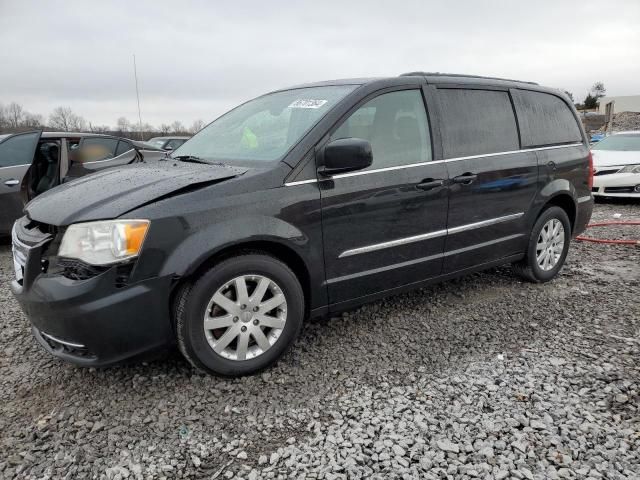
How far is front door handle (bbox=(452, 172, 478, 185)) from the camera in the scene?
3.48 meters

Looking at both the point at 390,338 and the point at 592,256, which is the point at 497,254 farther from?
the point at 592,256

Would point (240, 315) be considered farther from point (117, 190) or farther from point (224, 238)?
point (117, 190)

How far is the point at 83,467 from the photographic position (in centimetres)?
209

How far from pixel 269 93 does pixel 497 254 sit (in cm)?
230

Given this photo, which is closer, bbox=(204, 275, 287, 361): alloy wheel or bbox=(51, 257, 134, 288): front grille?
bbox=(51, 257, 134, 288): front grille

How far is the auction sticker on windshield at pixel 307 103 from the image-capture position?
10.5 feet

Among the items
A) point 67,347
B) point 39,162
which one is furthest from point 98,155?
point 67,347

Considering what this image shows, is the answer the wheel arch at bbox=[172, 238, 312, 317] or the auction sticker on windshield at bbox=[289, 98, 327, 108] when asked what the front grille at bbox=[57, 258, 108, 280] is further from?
Answer: the auction sticker on windshield at bbox=[289, 98, 327, 108]

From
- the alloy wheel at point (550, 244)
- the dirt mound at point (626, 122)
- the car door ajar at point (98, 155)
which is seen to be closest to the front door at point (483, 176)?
the alloy wheel at point (550, 244)

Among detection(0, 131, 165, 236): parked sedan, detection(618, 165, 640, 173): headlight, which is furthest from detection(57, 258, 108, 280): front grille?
detection(618, 165, 640, 173): headlight

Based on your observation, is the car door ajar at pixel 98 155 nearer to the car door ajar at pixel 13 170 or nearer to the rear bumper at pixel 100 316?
A: the car door ajar at pixel 13 170

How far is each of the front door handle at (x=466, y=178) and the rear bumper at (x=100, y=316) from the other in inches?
84.5

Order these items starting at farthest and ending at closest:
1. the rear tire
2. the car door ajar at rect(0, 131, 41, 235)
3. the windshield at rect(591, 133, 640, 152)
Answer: the windshield at rect(591, 133, 640, 152) → the car door ajar at rect(0, 131, 41, 235) → the rear tire

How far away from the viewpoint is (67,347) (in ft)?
8.25
